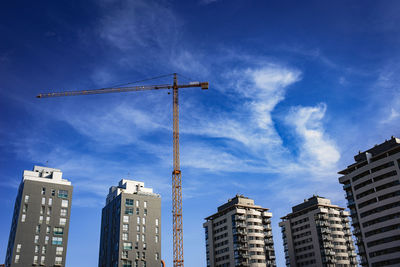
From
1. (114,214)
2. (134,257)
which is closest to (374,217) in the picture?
(134,257)

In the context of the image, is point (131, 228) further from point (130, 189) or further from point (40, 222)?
point (40, 222)

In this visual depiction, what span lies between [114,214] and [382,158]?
3765 inches

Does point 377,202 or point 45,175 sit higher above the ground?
point 45,175

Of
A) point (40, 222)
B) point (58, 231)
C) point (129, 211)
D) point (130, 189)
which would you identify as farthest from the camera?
point (130, 189)

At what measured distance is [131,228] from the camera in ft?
440

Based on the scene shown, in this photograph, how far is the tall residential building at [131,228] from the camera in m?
130

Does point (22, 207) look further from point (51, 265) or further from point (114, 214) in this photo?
point (114, 214)

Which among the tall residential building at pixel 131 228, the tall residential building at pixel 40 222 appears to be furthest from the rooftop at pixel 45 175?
the tall residential building at pixel 131 228

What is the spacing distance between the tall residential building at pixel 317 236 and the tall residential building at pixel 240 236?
41.3 ft

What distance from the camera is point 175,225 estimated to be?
124500 mm

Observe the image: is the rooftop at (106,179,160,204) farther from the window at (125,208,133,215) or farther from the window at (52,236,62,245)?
the window at (52,236,62,245)

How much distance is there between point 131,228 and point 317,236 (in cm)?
7198

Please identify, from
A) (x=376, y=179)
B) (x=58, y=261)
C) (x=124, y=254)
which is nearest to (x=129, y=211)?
(x=124, y=254)

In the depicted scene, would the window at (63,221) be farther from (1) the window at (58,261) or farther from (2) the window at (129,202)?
(2) the window at (129,202)
